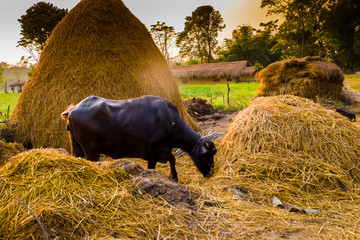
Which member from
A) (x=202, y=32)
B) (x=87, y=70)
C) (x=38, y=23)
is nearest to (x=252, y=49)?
(x=202, y=32)

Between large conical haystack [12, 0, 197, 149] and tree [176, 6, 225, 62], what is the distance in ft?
166

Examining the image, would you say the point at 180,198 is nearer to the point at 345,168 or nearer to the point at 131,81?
the point at 345,168

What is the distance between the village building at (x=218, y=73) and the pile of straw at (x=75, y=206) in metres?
33.3

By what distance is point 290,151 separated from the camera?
418cm

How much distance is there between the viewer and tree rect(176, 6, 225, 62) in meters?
56.3

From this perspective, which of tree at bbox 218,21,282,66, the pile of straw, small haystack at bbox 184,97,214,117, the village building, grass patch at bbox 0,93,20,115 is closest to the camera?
the pile of straw

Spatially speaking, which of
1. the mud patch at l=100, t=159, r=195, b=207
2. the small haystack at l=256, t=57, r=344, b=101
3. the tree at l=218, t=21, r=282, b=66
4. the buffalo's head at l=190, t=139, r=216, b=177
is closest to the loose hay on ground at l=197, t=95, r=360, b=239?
the buffalo's head at l=190, t=139, r=216, b=177

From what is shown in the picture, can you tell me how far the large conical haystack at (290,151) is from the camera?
3791mm

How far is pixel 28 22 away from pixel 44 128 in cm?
2547

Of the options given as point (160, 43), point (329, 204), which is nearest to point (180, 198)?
point (329, 204)

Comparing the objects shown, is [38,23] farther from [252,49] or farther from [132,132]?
[252,49]

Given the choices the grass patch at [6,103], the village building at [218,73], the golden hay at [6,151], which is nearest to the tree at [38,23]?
the grass patch at [6,103]

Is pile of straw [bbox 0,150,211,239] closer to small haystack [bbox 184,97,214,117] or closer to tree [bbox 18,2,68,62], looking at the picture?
small haystack [bbox 184,97,214,117]

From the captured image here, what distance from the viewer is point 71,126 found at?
14.2 ft
